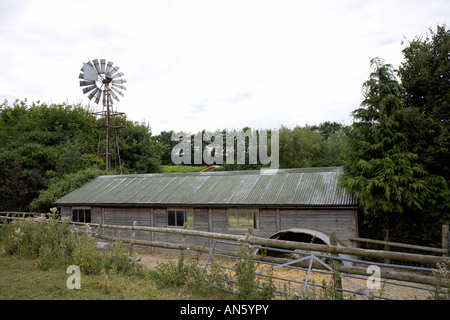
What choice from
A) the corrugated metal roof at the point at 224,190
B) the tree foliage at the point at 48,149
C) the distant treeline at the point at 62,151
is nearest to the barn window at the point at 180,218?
the corrugated metal roof at the point at 224,190

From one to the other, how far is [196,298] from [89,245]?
142 inches

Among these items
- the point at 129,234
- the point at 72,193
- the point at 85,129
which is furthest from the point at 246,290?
the point at 85,129

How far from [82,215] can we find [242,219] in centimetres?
1025

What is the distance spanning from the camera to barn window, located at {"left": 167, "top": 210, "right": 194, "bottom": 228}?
14.1 meters

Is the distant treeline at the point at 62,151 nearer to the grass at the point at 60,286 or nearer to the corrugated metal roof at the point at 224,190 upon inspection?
the corrugated metal roof at the point at 224,190

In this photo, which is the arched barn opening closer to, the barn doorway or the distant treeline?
the barn doorway

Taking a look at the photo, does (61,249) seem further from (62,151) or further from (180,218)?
(62,151)

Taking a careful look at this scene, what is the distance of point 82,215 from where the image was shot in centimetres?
1705

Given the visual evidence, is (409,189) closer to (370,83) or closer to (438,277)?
(370,83)

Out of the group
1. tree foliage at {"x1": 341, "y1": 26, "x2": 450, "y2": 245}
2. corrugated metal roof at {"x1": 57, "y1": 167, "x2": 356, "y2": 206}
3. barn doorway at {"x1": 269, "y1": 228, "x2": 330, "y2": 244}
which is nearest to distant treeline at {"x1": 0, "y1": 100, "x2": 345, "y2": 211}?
tree foliage at {"x1": 341, "y1": 26, "x2": 450, "y2": 245}

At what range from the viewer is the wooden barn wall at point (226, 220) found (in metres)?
11.1

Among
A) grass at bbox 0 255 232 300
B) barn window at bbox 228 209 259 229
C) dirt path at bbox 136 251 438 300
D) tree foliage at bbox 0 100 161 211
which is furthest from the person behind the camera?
tree foliage at bbox 0 100 161 211

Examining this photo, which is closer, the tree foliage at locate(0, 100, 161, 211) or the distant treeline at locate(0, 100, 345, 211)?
the distant treeline at locate(0, 100, 345, 211)

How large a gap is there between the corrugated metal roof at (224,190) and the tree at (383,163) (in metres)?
0.95
